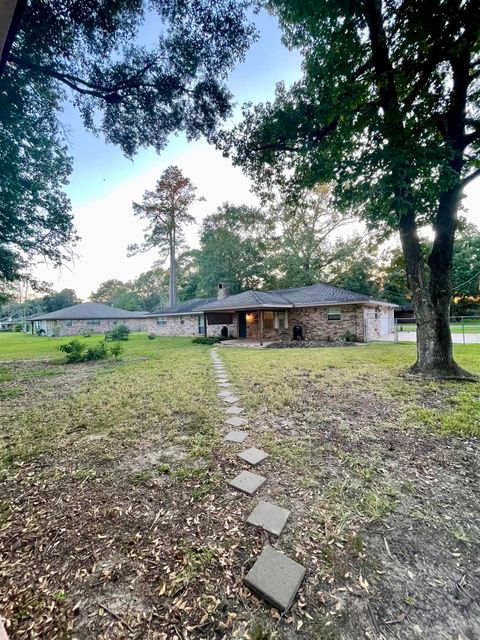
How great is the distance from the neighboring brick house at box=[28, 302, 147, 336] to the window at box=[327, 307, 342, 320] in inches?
699

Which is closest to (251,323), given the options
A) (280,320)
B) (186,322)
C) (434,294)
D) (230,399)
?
(280,320)

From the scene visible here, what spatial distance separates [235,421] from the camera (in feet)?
11.4

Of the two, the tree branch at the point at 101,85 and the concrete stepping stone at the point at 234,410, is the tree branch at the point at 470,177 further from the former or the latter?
the tree branch at the point at 101,85

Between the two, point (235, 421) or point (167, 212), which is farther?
point (167, 212)

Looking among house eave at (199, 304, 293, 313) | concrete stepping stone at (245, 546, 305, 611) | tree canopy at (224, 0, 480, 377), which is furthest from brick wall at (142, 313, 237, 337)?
concrete stepping stone at (245, 546, 305, 611)

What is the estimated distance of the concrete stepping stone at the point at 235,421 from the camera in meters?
3.39

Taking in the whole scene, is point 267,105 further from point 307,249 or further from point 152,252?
point 152,252

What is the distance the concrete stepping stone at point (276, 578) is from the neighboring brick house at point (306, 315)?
10840mm

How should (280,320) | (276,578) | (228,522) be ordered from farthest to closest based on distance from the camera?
(280,320), (228,522), (276,578)

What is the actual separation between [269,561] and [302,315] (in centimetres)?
1346

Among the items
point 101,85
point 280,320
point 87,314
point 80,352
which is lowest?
point 80,352

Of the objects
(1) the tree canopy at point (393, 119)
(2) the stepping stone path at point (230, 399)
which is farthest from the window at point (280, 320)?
(2) the stepping stone path at point (230, 399)

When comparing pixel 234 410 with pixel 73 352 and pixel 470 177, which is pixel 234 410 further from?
pixel 73 352

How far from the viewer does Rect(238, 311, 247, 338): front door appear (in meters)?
16.2
